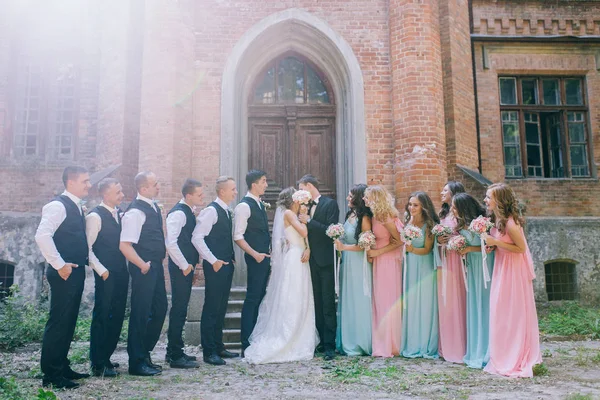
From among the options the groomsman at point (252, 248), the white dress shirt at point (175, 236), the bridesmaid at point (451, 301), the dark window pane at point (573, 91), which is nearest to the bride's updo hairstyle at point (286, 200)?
the groomsman at point (252, 248)

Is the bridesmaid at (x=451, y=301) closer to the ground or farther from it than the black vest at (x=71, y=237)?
closer to the ground

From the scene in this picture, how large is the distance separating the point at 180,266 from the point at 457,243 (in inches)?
119

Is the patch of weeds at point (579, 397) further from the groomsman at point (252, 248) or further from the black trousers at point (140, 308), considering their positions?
the black trousers at point (140, 308)

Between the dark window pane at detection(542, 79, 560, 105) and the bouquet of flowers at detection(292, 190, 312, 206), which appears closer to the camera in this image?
the bouquet of flowers at detection(292, 190, 312, 206)

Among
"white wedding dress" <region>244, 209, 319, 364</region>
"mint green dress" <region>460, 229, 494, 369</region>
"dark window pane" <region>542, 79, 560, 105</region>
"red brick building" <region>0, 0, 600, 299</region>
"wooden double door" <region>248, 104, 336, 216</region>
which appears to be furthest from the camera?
"dark window pane" <region>542, 79, 560, 105</region>

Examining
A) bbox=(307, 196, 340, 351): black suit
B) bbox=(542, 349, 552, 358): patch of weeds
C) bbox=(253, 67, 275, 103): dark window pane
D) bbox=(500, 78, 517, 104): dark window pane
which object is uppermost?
bbox=(500, 78, 517, 104): dark window pane

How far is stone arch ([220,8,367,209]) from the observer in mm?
7988

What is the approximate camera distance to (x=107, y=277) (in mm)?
4473

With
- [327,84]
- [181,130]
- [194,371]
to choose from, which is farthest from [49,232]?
[327,84]

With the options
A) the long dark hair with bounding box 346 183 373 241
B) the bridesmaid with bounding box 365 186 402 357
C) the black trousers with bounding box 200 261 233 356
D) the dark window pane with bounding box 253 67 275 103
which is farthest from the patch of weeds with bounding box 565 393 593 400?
the dark window pane with bounding box 253 67 275 103

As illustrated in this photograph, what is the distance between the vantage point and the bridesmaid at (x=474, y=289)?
4.92m

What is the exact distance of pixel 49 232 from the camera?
4.03 meters

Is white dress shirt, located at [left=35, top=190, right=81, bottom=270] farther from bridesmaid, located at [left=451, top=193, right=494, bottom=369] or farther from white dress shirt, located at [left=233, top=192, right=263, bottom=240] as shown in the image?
bridesmaid, located at [left=451, top=193, right=494, bottom=369]

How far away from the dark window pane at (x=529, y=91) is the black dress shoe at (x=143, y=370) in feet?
30.5
